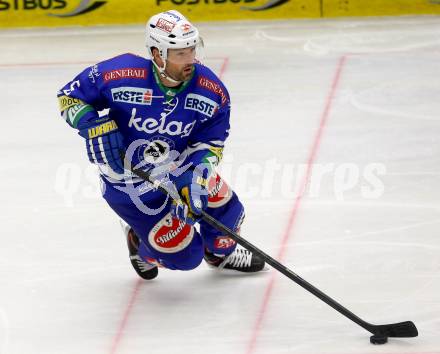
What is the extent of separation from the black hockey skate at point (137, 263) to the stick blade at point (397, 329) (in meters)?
1.17

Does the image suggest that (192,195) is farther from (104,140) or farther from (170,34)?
(170,34)

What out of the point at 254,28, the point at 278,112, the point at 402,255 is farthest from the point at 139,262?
the point at 254,28

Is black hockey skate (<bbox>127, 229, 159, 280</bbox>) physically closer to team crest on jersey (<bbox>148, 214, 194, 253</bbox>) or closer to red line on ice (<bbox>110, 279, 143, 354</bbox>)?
red line on ice (<bbox>110, 279, 143, 354</bbox>)

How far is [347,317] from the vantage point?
15.0 feet

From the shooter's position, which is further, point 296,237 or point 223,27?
point 223,27

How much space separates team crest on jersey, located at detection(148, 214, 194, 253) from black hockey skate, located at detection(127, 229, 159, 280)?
0.85 feet

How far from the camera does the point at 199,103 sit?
185 inches

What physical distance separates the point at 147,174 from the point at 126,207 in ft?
0.65

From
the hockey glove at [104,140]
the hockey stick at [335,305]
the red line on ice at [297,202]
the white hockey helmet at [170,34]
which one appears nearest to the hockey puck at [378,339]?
the hockey stick at [335,305]

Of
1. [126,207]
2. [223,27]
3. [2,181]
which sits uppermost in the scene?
[126,207]

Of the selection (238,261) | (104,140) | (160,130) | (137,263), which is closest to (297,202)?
(238,261)

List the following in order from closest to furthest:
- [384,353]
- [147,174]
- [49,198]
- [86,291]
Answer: [384,353] → [147,174] → [86,291] → [49,198]

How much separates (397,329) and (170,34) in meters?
1.53

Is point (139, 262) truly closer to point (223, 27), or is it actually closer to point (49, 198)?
point (49, 198)
